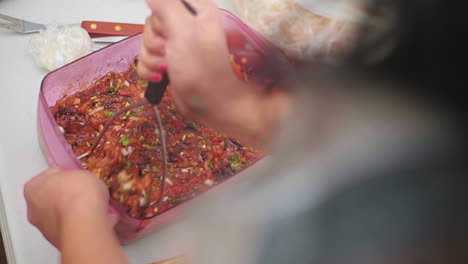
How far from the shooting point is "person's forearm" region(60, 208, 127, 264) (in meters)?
0.45

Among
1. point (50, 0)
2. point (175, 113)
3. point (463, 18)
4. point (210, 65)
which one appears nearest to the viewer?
point (463, 18)

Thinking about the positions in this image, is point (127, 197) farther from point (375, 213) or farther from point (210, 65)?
point (375, 213)

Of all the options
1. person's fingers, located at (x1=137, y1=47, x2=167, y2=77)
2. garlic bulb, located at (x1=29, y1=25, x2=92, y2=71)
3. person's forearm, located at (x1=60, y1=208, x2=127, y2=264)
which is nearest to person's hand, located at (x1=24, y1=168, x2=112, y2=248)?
person's forearm, located at (x1=60, y1=208, x2=127, y2=264)

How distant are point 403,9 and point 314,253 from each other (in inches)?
6.6

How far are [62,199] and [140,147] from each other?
0.16 metres

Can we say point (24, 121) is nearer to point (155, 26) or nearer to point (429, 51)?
point (155, 26)

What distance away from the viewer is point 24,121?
2.32 feet

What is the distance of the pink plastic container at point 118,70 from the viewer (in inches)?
22.0

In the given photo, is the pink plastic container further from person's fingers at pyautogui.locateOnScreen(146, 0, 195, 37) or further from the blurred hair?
the blurred hair

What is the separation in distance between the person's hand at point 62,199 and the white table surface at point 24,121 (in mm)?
97

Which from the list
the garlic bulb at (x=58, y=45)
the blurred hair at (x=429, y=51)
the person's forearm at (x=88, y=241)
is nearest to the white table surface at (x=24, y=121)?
the garlic bulb at (x=58, y=45)

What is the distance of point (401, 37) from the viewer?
24 centimetres

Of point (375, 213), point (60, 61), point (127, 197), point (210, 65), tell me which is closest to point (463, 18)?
point (375, 213)

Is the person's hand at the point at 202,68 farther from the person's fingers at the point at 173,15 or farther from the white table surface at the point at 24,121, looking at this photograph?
the white table surface at the point at 24,121
